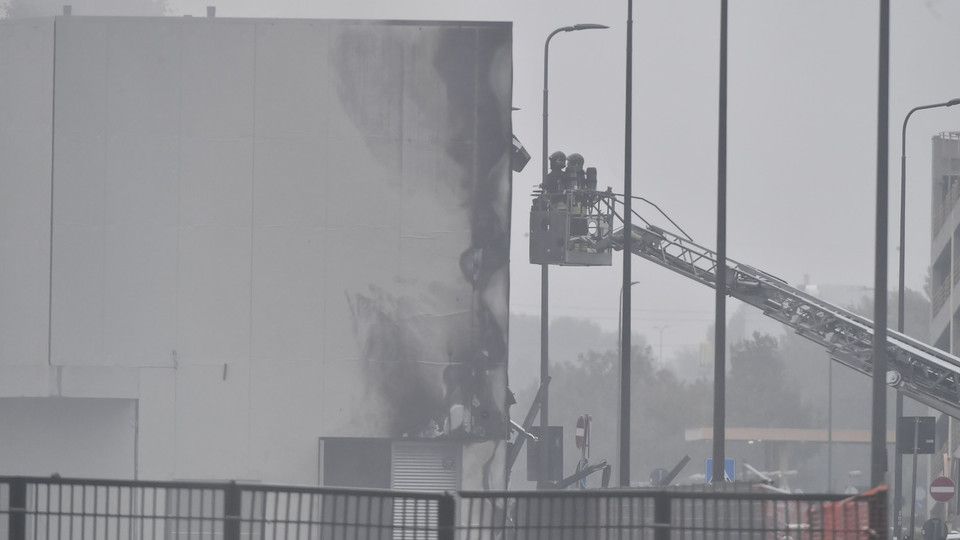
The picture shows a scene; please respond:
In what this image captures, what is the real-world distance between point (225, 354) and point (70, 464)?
4.29m

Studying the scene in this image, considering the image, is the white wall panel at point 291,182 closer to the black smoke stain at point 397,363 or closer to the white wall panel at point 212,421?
the black smoke stain at point 397,363

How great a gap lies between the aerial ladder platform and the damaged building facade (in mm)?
3973

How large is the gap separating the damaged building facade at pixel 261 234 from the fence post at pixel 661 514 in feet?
87.6

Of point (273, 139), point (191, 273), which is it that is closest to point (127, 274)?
point (191, 273)

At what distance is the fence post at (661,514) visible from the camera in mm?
8148

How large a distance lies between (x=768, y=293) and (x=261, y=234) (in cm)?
1303

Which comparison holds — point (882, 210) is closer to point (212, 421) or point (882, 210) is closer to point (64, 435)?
point (212, 421)

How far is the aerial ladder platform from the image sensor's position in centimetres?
3847

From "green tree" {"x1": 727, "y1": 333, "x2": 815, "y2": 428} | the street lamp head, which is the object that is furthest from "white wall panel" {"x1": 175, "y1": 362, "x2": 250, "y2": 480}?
"green tree" {"x1": 727, "y1": 333, "x2": 815, "y2": 428}

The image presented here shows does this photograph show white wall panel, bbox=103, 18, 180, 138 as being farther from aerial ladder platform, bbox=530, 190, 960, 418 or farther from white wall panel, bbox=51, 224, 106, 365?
aerial ladder platform, bbox=530, 190, 960, 418

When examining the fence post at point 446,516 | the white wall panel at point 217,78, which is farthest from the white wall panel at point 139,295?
the fence post at point 446,516

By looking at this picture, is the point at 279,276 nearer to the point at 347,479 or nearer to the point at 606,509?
the point at 347,479

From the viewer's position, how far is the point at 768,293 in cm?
4106

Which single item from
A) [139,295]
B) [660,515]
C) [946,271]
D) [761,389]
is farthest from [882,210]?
[761,389]
